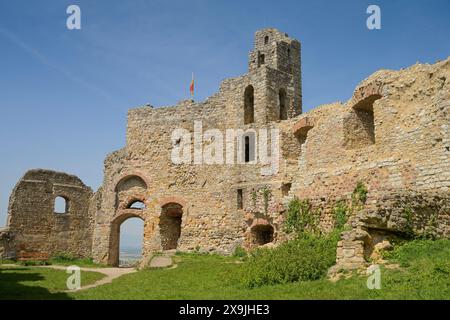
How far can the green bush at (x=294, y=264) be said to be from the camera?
34.3 ft

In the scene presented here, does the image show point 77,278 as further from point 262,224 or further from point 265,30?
point 265,30

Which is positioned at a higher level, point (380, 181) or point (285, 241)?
point (380, 181)

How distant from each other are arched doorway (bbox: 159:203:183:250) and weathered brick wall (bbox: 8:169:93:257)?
7.09 m

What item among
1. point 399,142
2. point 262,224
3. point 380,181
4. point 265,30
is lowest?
point 262,224

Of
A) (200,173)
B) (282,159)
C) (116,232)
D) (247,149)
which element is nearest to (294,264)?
(282,159)

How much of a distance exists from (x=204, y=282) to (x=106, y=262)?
13286 millimetres

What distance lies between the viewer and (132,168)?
2388 cm

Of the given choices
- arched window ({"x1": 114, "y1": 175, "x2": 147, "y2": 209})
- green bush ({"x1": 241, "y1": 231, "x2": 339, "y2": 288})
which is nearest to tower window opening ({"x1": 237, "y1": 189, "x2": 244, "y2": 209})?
arched window ({"x1": 114, "y1": 175, "x2": 147, "y2": 209})

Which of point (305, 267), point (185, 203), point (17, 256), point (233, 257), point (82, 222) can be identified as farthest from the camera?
point (82, 222)

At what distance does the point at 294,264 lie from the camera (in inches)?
426

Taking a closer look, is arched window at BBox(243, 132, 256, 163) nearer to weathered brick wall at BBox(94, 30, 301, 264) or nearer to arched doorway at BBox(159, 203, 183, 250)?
weathered brick wall at BBox(94, 30, 301, 264)

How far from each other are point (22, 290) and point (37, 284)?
1.61 metres

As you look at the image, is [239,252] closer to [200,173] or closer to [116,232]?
[200,173]

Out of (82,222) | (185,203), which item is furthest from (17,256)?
(185,203)
